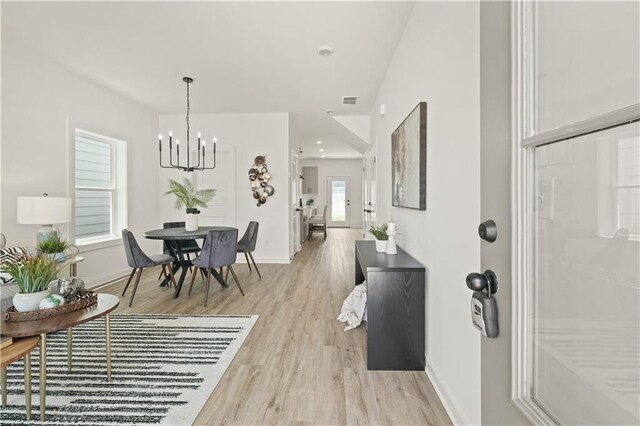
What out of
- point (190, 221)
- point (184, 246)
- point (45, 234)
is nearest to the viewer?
point (45, 234)

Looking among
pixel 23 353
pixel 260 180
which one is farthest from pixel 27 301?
pixel 260 180

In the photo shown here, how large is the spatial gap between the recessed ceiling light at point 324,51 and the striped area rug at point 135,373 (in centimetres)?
285

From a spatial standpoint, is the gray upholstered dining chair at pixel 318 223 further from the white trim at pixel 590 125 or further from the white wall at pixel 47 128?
the white trim at pixel 590 125

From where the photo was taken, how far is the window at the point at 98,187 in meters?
4.24

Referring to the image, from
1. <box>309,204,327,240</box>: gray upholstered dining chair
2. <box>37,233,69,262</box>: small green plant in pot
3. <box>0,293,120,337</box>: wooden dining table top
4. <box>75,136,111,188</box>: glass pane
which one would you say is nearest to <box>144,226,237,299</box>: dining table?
<box>37,233,69,262</box>: small green plant in pot

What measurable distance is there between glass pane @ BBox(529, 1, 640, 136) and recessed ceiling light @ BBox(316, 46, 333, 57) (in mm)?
2996

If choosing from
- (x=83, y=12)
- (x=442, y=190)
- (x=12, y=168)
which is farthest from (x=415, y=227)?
(x=12, y=168)

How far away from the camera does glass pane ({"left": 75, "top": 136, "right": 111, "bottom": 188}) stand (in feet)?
13.9

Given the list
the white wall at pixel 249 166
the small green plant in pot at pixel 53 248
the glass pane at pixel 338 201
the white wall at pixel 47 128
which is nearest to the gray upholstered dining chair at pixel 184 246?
the white wall at pixel 47 128

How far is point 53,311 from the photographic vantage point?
5.57 feet

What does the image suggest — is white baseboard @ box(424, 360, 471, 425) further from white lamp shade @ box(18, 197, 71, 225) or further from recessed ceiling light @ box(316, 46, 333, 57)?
white lamp shade @ box(18, 197, 71, 225)

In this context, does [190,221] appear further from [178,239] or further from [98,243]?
[98,243]

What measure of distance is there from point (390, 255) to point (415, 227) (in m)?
0.32

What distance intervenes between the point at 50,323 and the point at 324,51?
3196mm
